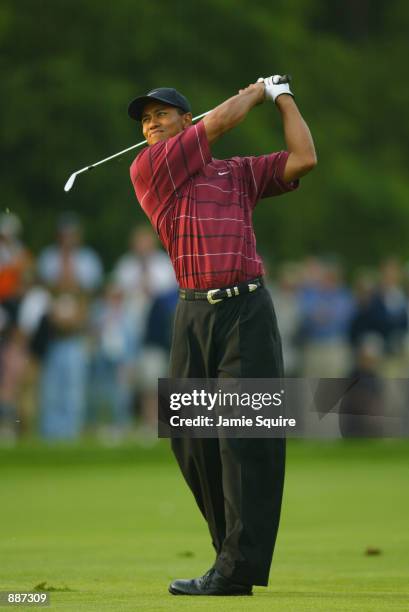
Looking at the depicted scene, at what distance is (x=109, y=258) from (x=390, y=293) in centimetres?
599

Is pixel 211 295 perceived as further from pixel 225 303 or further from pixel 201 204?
pixel 201 204

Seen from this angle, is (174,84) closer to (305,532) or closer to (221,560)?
(305,532)

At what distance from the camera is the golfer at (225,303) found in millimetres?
7836

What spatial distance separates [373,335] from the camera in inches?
800

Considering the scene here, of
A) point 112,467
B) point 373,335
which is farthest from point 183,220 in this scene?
point 373,335

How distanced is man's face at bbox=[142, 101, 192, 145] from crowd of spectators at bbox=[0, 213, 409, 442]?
10.2m

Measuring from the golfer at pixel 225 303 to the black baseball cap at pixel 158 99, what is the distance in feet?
0.76

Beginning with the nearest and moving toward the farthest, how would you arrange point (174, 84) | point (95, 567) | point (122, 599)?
1. point (122, 599)
2. point (95, 567)
3. point (174, 84)

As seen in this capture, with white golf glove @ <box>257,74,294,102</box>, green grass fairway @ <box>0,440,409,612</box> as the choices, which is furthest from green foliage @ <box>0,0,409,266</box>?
white golf glove @ <box>257,74,294,102</box>

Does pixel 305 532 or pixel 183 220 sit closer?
pixel 183 220

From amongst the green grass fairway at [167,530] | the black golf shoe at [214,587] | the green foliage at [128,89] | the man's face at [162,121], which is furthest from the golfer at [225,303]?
the green foliage at [128,89]

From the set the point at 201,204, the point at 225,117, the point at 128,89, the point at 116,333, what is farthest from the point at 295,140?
the point at 128,89

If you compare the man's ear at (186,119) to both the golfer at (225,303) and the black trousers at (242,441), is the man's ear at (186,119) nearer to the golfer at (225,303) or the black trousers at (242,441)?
the golfer at (225,303)

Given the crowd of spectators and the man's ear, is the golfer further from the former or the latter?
the crowd of spectators
